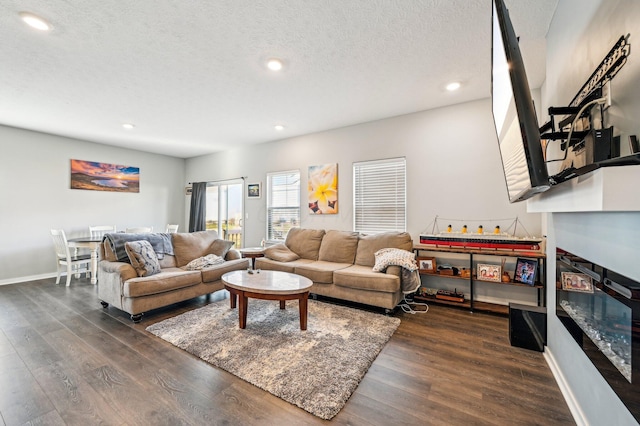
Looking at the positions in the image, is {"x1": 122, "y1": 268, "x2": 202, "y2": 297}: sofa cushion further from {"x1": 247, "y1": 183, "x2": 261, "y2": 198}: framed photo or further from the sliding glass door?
the sliding glass door

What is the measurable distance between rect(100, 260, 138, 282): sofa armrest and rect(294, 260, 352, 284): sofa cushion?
6.31 ft

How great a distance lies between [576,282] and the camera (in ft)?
5.15

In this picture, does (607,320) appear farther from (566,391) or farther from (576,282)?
(566,391)

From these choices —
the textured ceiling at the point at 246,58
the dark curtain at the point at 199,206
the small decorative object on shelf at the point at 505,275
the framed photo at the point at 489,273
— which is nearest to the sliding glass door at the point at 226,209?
the dark curtain at the point at 199,206

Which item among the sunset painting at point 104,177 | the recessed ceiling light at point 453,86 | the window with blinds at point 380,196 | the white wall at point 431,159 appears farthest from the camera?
the sunset painting at point 104,177

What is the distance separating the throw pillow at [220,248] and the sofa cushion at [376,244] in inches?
79.7

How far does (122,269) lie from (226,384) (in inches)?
78.0

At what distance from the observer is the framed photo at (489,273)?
3.05 meters

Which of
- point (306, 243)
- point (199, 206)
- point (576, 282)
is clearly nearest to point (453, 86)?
point (576, 282)

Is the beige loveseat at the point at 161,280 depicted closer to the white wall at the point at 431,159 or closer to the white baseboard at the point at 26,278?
the white wall at the point at 431,159

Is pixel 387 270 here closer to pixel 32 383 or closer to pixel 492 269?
pixel 492 269

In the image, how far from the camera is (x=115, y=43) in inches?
89.5

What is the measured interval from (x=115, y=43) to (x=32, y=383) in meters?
2.71

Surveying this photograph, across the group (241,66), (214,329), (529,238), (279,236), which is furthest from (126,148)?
(529,238)
